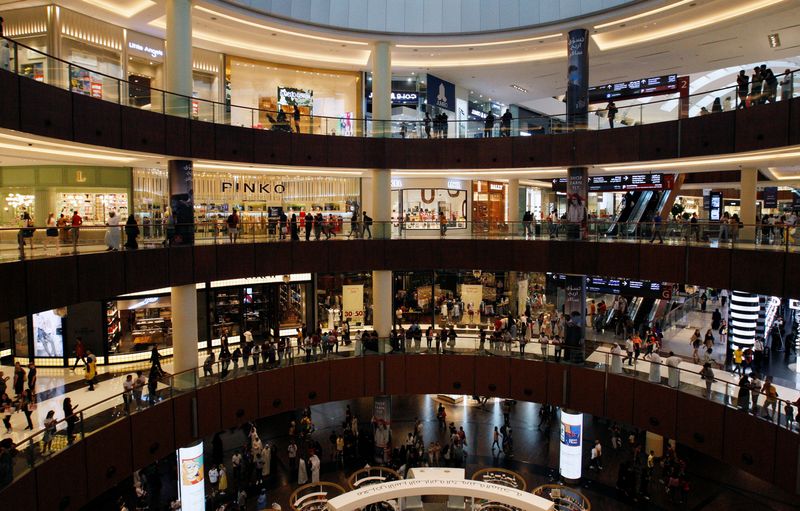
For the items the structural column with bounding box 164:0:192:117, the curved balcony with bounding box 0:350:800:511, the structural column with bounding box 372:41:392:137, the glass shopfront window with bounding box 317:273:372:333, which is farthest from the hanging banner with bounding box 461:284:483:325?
the structural column with bounding box 164:0:192:117

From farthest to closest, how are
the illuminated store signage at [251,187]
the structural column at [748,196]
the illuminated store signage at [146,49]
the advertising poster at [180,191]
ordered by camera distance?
the illuminated store signage at [251,187]
the structural column at [748,196]
the illuminated store signage at [146,49]
the advertising poster at [180,191]

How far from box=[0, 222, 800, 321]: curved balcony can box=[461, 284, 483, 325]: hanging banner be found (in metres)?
A: 4.65

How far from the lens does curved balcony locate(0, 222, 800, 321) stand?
1352cm

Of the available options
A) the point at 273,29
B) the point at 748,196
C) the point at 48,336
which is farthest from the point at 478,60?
the point at 48,336

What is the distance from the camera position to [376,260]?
23.6 metres

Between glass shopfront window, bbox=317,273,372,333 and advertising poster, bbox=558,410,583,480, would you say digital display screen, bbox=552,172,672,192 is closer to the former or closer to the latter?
advertising poster, bbox=558,410,583,480

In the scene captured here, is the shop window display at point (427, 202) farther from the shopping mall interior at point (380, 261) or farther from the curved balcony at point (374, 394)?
the curved balcony at point (374, 394)

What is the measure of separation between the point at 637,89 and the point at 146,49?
69.9 feet

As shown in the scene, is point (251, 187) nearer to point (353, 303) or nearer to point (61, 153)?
point (353, 303)

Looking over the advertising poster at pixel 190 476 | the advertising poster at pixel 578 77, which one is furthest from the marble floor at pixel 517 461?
the advertising poster at pixel 578 77

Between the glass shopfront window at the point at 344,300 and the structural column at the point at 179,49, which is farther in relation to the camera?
the glass shopfront window at the point at 344,300

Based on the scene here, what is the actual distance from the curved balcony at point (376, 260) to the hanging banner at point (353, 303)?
4.02 metres

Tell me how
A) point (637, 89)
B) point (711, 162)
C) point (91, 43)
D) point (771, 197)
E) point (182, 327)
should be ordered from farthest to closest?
point (771, 197) < point (637, 89) < point (711, 162) < point (91, 43) < point (182, 327)

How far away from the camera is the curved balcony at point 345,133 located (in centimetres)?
1381
